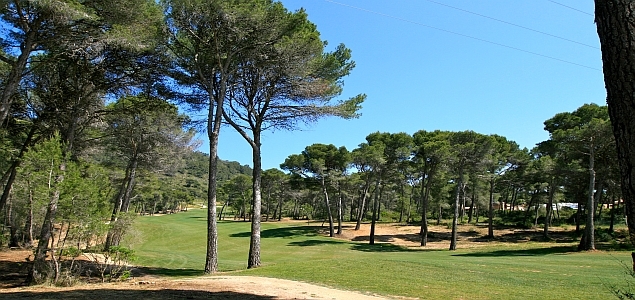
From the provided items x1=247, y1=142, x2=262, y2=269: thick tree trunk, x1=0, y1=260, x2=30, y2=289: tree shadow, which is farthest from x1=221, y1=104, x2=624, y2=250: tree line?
x1=0, y1=260, x2=30, y2=289: tree shadow

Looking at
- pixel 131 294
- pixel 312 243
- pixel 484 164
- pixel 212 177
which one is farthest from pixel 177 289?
pixel 484 164

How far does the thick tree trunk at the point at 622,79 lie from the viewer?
9.25ft

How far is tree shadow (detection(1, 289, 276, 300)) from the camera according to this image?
610 centimetres

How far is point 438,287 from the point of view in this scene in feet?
28.8

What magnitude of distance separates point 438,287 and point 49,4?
11041 millimetres

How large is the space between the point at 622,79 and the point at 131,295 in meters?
6.94

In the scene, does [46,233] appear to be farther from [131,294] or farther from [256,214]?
[256,214]

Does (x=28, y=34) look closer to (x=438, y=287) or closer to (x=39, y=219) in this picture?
(x=39, y=219)

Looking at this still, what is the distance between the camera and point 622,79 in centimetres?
290

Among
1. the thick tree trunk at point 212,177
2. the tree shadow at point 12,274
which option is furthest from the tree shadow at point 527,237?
the tree shadow at point 12,274

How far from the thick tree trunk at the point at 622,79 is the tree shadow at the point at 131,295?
546 cm

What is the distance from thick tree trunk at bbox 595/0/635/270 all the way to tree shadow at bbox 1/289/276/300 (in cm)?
546

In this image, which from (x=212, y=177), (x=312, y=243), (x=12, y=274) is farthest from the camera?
(x=312, y=243)

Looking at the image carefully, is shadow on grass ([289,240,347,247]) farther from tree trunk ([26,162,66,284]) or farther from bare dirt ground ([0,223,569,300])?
tree trunk ([26,162,66,284])
